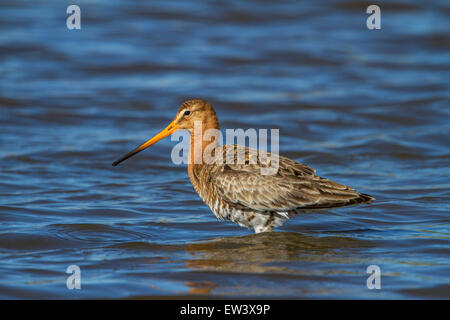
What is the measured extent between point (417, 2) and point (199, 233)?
1448cm

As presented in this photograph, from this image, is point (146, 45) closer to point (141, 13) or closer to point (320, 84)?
point (141, 13)

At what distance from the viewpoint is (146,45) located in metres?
17.8

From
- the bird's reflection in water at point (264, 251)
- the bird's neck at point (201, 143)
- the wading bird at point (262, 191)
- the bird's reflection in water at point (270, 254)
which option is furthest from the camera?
the bird's neck at point (201, 143)

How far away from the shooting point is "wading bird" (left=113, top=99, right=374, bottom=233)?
289 inches

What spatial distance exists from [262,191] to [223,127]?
5.61 m

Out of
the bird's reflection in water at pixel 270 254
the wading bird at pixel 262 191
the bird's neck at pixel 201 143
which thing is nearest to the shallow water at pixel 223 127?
Result: the bird's reflection in water at pixel 270 254

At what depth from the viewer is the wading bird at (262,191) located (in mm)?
7348

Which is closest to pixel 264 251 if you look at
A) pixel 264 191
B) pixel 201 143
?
pixel 264 191

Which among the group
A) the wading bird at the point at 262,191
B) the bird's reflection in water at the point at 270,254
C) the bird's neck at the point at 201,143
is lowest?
the bird's reflection in water at the point at 270,254

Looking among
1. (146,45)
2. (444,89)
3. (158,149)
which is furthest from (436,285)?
(146,45)

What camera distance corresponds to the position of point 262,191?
7441 millimetres

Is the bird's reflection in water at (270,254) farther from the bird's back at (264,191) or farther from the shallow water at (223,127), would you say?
the bird's back at (264,191)

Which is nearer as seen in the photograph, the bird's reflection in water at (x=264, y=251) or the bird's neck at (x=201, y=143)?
the bird's reflection in water at (x=264, y=251)

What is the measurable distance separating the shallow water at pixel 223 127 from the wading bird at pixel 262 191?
0.98ft
